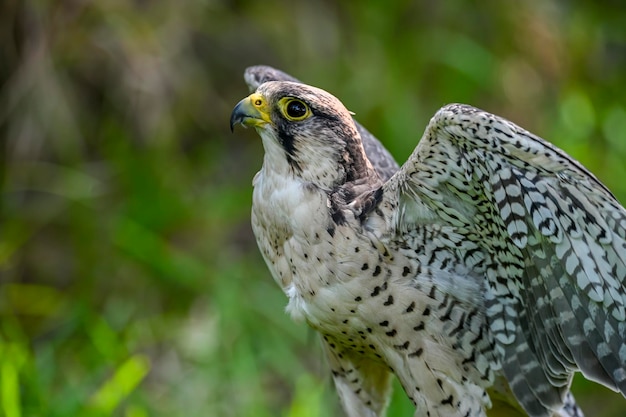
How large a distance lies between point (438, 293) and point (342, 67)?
426 cm

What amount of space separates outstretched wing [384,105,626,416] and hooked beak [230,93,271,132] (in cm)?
56

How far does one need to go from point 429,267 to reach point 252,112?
90cm

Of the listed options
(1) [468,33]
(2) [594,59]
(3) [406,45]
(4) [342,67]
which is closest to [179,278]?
(4) [342,67]

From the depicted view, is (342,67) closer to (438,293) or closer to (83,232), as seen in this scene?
(83,232)

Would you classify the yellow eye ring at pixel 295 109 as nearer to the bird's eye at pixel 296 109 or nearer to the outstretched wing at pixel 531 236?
the bird's eye at pixel 296 109

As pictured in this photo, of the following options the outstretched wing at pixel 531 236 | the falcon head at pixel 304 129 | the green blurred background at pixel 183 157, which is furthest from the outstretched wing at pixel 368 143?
the green blurred background at pixel 183 157

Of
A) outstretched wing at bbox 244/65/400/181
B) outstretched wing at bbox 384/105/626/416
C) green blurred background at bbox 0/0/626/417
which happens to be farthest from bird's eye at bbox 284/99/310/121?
green blurred background at bbox 0/0/626/417

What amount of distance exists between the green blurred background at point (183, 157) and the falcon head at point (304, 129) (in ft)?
5.50

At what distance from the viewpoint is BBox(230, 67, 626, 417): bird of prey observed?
3.48 meters

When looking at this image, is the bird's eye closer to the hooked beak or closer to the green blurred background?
the hooked beak

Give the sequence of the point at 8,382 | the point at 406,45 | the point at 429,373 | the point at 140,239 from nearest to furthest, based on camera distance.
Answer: the point at 429,373 → the point at 8,382 → the point at 140,239 → the point at 406,45

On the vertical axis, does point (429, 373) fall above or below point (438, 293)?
below

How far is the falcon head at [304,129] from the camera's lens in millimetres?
3793

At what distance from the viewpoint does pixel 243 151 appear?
8266 millimetres
